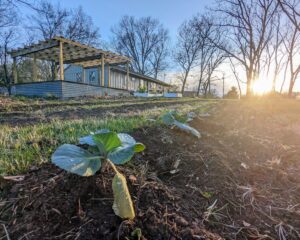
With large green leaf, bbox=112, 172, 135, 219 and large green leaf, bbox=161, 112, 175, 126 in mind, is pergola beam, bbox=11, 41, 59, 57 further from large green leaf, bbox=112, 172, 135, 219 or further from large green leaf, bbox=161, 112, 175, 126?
large green leaf, bbox=112, 172, 135, 219

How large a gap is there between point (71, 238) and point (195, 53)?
3229cm

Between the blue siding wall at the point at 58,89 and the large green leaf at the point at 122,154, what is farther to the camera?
the blue siding wall at the point at 58,89

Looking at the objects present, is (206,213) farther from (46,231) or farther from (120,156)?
(46,231)

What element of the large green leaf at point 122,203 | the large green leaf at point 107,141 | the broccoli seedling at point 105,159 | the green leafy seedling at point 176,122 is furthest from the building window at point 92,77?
the large green leaf at point 122,203

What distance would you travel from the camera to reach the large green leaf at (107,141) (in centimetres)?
96

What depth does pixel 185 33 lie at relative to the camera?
30375mm

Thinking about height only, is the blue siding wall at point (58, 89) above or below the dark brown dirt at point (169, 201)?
above

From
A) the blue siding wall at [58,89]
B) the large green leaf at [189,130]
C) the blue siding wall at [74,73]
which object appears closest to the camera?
the large green leaf at [189,130]

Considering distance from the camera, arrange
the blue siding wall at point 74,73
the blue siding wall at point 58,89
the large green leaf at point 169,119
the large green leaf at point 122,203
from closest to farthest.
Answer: the large green leaf at point 122,203, the large green leaf at point 169,119, the blue siding wall at point 58,89, the blue siding wall at point 74,73

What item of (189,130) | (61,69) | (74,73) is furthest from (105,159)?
(74,73)

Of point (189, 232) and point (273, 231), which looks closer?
point (189, 232)

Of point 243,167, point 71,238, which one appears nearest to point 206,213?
point 71,238

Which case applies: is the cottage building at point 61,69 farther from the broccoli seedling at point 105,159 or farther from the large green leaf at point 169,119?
the broccoli seedling at point 105,159

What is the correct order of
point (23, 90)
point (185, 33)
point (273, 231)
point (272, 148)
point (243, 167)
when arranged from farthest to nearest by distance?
1. point (185, 33)
2. point (23, 90)
3. point (272, 148)
4. point (243, 167)
5. point (273, 231)
